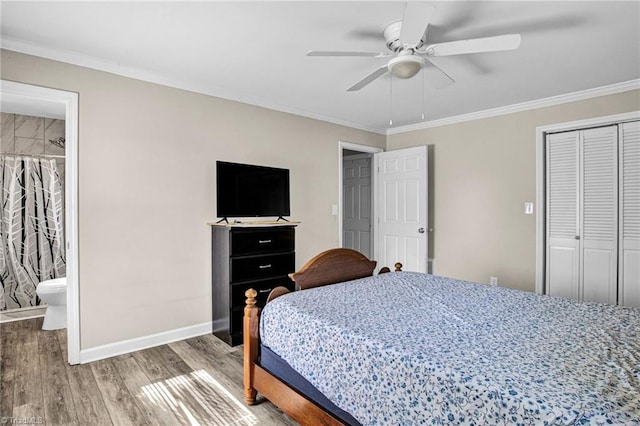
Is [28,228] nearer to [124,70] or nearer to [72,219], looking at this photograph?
[72,219]

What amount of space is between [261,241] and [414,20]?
2.24 m

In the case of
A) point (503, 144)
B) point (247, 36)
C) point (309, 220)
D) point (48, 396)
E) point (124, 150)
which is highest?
point (247, 36)

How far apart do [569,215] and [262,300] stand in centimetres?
329

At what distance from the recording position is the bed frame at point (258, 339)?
1757 mm

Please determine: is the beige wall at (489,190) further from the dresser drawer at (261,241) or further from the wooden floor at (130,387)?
the wooden floor at (130,387)

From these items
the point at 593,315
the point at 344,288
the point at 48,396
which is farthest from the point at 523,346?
the point at 48,396

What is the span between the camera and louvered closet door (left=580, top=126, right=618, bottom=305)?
3.42 metres

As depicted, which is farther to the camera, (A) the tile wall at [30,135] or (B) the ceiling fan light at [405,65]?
(A) the tile wall at [30,135]

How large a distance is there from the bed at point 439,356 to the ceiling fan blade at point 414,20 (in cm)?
150

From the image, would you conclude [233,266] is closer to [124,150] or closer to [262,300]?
[262,300]

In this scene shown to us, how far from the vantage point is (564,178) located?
370 cm

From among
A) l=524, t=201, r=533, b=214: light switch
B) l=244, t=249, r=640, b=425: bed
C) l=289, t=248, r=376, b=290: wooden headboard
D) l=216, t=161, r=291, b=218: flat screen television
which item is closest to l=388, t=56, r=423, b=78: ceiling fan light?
l=289, t=248, r=376, b=290: wooden headboard

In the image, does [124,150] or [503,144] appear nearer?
[124,150]

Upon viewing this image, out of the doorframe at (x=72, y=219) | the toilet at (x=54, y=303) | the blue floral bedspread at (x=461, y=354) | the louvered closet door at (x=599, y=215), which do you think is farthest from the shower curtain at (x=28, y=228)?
the louvered closet door at (x=599, y=215)
